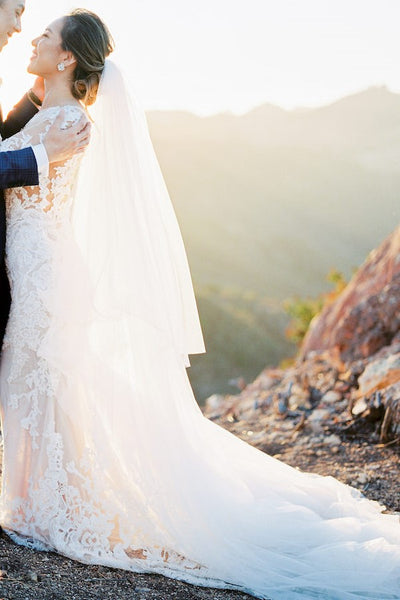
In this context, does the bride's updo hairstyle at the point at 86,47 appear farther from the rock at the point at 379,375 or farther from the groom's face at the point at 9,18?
the rock at the point at 379,375

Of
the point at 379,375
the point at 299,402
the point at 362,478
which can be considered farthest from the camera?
the point at 299,402

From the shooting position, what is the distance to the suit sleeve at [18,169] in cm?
301

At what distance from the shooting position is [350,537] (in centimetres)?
324

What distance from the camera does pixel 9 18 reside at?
10.7 ft

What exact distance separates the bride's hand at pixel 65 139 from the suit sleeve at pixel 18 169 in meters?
0.10

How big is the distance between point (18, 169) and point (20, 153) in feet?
0.26

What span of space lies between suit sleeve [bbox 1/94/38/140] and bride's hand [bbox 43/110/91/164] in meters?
0.41

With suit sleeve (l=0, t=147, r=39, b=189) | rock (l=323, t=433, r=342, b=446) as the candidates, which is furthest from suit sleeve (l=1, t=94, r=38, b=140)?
rock (l=323, t=433, r=342, b=446)

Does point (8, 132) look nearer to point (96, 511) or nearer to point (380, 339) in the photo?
point (96, 511)

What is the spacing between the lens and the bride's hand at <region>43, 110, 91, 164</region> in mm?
3143

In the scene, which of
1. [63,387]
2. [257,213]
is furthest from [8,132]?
[257,213]

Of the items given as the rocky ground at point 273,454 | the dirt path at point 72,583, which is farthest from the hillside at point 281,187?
the dirt path at point 72,583

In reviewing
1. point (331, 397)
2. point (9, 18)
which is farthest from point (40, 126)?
point (331, 397)

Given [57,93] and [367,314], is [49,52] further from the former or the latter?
[367,314]
